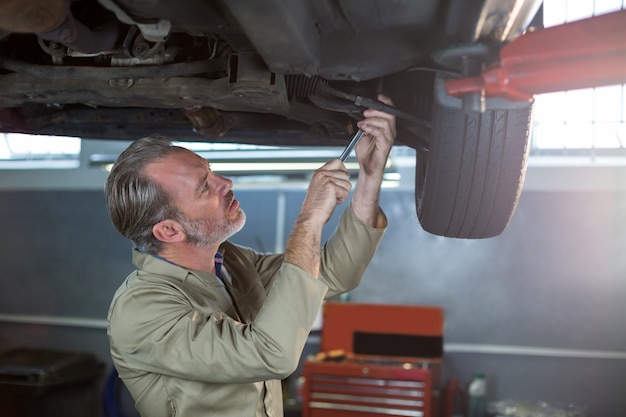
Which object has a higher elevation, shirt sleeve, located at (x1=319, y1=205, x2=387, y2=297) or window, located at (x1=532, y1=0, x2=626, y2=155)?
window, located at (x1=532, y1=0, x2=626, y2=155)

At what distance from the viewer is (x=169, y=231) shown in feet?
4.73

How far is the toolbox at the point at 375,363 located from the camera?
3.57 metres

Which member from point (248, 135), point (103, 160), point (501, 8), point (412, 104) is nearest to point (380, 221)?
point (412, 104)

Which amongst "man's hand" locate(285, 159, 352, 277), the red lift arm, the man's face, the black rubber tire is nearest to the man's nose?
the man's face

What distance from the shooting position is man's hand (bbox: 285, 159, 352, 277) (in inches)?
49.9

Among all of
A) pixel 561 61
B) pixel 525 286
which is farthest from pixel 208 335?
pixel 525 286

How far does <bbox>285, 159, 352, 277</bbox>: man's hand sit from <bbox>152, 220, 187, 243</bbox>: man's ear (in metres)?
0.27

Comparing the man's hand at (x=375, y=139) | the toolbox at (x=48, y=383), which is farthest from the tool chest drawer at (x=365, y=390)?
the man's hand at (x=375, y=139)

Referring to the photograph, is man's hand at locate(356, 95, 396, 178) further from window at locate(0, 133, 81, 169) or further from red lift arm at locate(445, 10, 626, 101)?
window at locate(0, 133, 81, 169)

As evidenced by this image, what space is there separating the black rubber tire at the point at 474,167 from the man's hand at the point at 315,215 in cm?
19

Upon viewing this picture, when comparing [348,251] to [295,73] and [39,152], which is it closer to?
[295,73]

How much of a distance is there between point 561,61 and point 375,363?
10.1 feet

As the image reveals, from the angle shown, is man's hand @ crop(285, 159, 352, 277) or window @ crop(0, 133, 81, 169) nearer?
man's hand @ crop(285, 159, 352, 277)

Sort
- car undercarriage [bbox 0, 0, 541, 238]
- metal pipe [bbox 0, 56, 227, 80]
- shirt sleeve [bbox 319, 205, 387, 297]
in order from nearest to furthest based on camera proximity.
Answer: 1. car undercarriage [bbox 0, 0, 541, 238]
2. metal pipe [bbox 0, 56, 227, 80]
3. shirt sleeve [bbox 319, 205, 387, 297]
